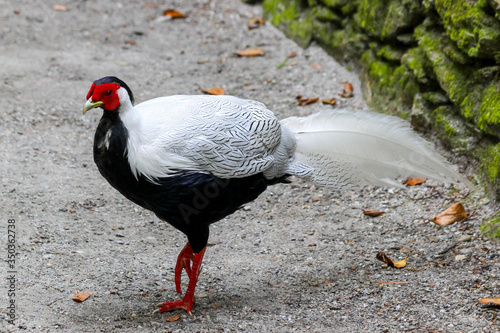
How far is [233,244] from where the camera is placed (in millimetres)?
4293

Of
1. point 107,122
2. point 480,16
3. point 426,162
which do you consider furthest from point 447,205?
point 107,122

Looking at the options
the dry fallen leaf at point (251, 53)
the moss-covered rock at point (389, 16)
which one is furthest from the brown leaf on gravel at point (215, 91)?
the moss-covered rock at point (389, 16)

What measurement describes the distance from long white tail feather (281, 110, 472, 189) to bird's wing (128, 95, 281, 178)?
0.34 metres

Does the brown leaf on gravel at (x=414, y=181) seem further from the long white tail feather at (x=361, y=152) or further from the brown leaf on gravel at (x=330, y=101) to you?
the brown leaf on gravel at (x=330, y=101)

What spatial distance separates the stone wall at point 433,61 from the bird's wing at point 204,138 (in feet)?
5.28

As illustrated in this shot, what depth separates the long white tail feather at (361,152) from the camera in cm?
392

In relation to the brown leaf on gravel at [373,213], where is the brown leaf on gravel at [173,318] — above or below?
below

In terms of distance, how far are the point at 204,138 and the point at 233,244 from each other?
1172 mm

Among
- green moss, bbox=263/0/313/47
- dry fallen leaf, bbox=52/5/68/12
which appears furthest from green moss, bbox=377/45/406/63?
dry fallen leaf, bbox=52/5/68/12

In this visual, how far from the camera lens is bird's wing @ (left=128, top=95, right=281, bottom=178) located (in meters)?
3.25

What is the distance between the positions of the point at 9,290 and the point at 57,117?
2.69m

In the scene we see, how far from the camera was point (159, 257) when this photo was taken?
410 cm

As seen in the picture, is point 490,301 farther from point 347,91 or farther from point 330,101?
point 347,91

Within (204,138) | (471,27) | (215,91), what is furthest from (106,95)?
(215,91)
